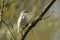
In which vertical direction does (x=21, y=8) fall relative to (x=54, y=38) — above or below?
above

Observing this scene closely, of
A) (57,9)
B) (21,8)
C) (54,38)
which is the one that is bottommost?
(54,38)

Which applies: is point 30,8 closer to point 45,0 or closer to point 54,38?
point 45,0

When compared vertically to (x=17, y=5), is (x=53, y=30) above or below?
below

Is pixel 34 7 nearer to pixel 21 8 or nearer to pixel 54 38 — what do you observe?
pixel 21 8

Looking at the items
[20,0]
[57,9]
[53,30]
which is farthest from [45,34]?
[20,0]

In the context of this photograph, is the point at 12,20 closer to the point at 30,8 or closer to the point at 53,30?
the point at 30,8

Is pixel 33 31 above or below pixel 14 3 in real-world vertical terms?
below

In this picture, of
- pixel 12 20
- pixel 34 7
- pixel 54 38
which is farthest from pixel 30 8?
pixel 54 38
